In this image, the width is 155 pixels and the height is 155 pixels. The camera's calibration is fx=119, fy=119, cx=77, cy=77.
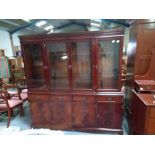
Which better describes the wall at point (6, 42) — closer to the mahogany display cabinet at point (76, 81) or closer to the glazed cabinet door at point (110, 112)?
the mahogany display cabinet at point (76, 81)

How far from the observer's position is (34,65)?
2352 mm

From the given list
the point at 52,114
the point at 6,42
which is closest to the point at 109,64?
the point at 52,114

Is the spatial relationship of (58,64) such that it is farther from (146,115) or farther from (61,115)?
(146,115)

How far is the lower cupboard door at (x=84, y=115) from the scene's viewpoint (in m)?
2.09

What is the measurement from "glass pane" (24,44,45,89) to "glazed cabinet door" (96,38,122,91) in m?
1.06

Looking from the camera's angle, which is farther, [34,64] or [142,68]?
[34,64]

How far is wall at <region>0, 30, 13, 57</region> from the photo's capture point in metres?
5.81

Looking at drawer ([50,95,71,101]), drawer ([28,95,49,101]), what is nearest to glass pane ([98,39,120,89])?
drawer ([50,95,71,101])

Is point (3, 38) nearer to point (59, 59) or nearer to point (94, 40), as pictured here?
point (59, 59)

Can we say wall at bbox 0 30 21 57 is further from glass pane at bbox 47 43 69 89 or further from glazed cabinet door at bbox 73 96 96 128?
glazed cabinet door at bbox 73 96 96 128

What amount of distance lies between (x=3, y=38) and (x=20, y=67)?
1.84 metres

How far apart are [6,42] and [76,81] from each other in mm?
5673

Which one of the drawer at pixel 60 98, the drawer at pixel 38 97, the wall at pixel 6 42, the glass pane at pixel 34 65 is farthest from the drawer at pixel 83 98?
the wall at pixel 6 42
